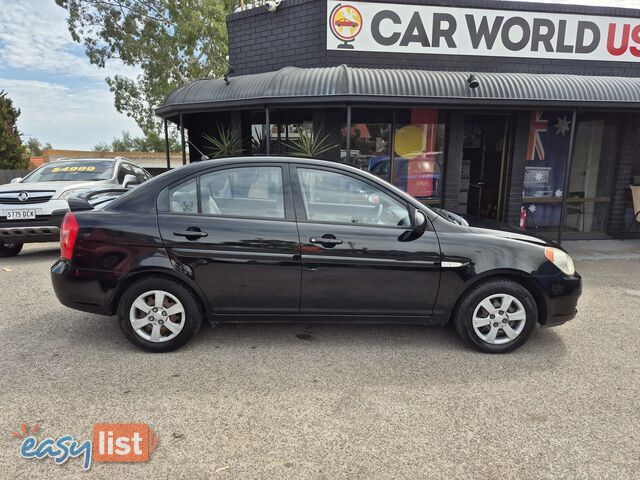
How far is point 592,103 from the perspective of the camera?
6.77 metres

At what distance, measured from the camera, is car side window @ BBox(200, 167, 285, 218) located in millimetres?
3445

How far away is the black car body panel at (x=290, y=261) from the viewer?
3352 mm

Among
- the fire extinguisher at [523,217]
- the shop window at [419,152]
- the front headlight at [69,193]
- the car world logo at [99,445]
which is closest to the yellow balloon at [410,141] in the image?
the shop window at [419,152]

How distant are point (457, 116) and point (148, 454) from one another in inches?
292

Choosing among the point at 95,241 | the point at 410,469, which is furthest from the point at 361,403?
the point at 95,241

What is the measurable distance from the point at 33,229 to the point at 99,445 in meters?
5.18

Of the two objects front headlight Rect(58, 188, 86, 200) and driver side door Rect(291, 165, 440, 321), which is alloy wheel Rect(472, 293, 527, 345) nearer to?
driver side door Rect(291, 165, 440, 321)

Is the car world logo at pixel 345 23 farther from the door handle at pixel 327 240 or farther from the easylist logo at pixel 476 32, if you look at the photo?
the door handle at pixel 327 240

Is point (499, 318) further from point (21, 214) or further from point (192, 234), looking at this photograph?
point (21, 214)

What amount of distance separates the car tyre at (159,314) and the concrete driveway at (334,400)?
0.50 feet

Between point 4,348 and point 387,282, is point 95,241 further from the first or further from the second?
point 387,282

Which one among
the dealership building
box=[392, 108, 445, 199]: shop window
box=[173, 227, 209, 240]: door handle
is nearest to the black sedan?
box=[173, 227, 209, 240]: door handle

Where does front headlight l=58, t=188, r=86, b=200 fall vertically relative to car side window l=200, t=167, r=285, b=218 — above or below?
below

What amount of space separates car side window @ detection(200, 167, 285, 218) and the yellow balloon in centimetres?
513
